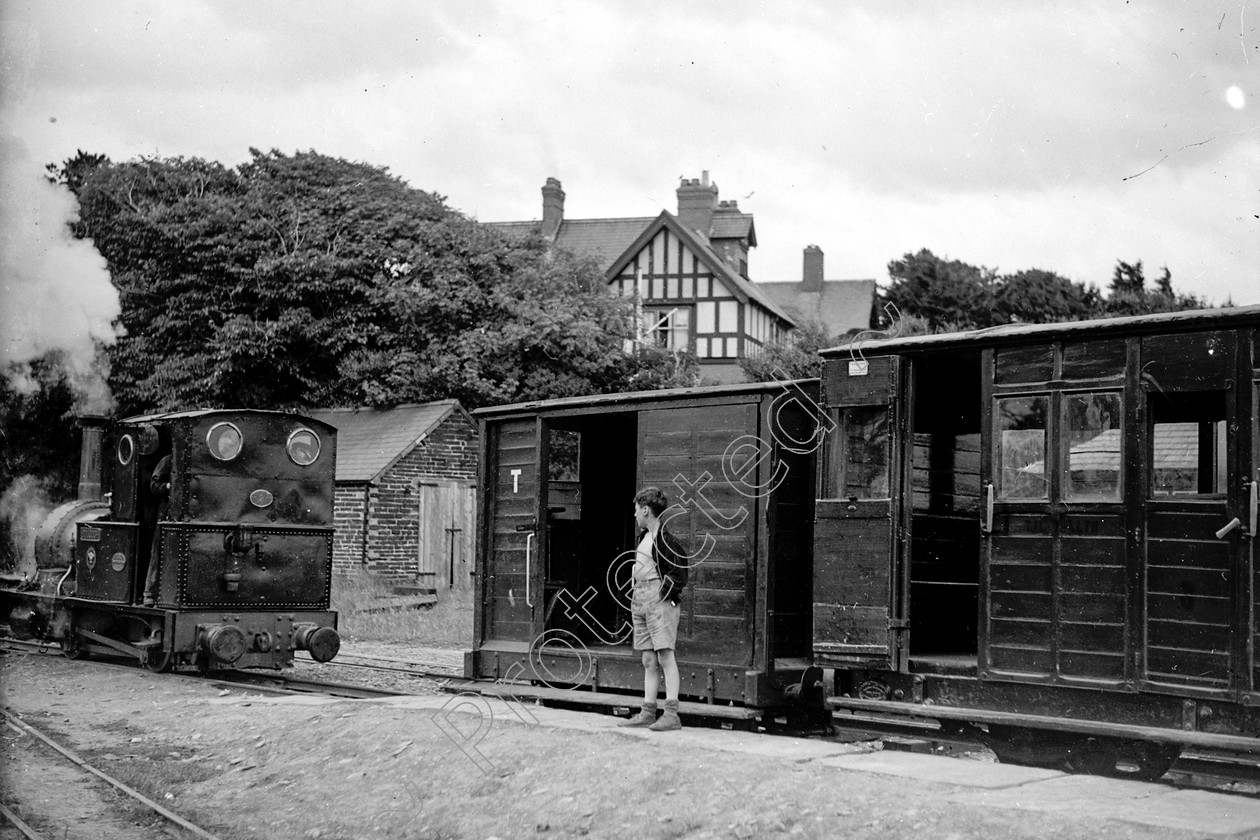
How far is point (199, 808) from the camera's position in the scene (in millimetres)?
8477

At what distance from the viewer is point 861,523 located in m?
9.62

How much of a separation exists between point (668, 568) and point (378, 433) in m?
18.5

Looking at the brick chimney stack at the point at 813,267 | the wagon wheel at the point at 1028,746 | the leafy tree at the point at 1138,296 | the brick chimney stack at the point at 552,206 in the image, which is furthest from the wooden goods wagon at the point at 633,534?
the brick chimney stack at the point at 813,267

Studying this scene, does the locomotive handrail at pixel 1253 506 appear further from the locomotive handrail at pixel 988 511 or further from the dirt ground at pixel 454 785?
the dirt ground at pixel 454 785

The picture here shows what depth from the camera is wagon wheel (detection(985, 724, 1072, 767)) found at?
8672mm

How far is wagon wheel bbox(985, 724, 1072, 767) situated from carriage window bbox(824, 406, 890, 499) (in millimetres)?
1883

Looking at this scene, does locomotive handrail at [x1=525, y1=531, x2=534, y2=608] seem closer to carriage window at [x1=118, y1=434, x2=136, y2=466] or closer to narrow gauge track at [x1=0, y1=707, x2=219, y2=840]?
narrow gauge track at [x1=0, y1=707, x2=219, y2=840]

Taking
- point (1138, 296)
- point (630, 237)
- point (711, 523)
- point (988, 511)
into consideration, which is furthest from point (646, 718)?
point (630, 237)

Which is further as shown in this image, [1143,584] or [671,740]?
[671,740]

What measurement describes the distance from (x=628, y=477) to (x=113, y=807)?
6073 mm

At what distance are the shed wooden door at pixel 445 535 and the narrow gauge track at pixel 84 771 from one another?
13.9 meters

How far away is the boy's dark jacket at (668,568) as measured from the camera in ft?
32.1

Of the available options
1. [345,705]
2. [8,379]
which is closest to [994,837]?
[345,705]

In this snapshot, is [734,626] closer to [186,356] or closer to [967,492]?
[967,492]
